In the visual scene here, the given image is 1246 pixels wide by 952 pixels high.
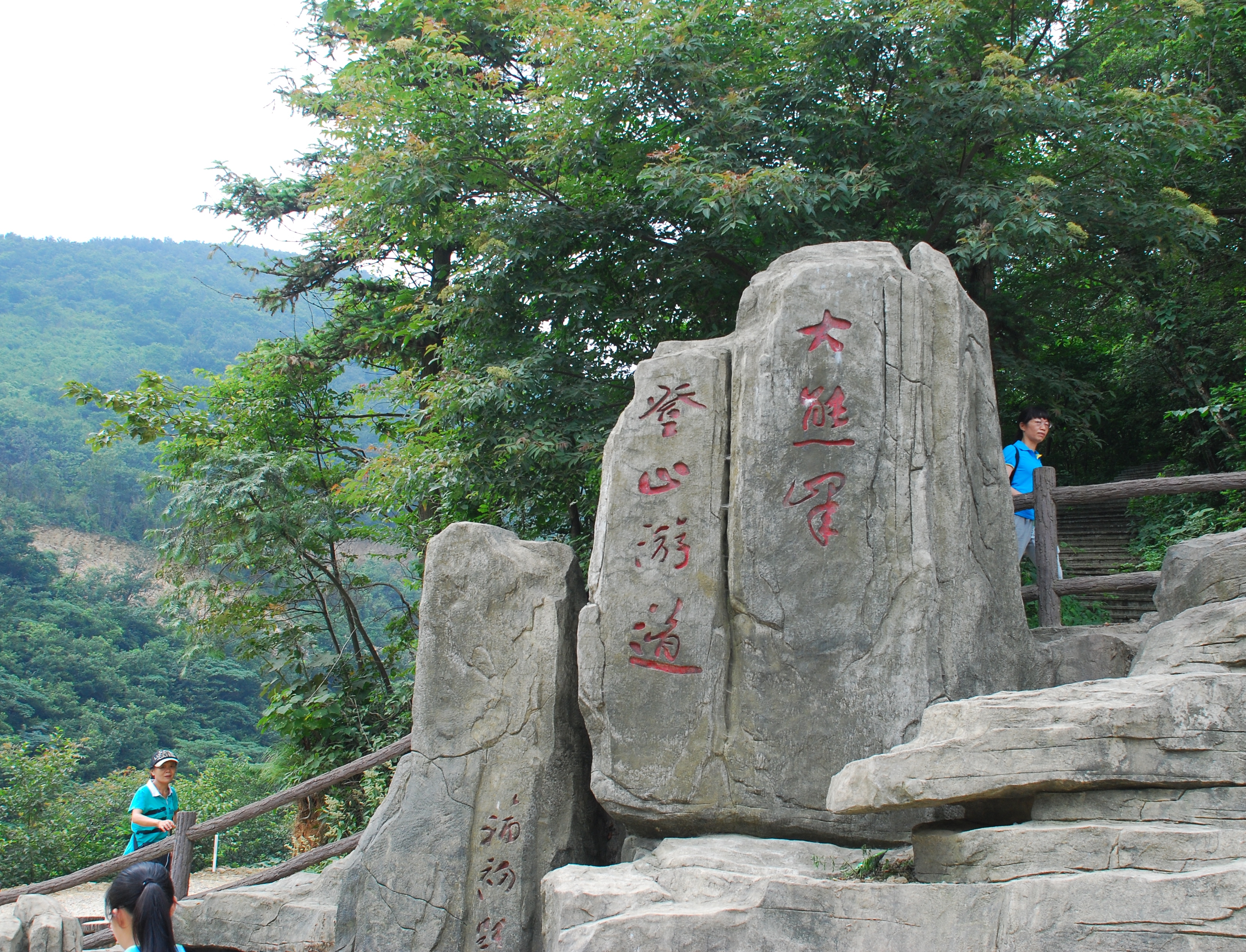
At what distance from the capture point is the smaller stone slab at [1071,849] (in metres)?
3.01

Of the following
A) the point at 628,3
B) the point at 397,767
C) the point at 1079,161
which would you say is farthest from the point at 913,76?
the point at 397,767

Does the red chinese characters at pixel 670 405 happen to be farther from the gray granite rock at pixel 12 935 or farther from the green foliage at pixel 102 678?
the green foliage at pixel 102 678

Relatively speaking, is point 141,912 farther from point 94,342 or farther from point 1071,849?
point 94,342

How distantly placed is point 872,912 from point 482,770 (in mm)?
2341

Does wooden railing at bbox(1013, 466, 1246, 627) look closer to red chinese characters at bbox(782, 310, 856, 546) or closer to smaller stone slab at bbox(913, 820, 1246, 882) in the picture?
red chinese characters at bbox(782, 310, 856, 546)

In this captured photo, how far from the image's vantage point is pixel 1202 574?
4.65 m

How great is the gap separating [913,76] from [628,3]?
2.27 m

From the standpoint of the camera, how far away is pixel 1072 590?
221 inches

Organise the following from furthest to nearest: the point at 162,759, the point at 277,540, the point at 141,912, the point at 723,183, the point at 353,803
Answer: the point at 277,540 < the point at 353,803 < the point at 723,183 < the point at 162,759 < the point at 141,912

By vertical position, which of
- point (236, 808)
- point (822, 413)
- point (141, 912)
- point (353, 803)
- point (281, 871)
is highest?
point (822, 413)

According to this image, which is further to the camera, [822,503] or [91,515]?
[91,515]

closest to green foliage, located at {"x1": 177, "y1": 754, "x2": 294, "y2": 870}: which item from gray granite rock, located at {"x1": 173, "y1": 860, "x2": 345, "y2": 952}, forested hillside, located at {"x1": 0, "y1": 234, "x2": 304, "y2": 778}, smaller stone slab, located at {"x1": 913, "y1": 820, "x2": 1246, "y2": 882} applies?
forested hillside, located at {"x1": 0, "y1": 234, "x2": 304, "y2": 778}

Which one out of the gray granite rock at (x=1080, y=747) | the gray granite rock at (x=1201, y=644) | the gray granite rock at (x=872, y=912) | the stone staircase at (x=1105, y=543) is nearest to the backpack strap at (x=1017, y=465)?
the gray granite rock at (x=1201, y=644)

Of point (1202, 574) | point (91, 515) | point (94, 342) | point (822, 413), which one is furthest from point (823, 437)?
point (94, 342)
